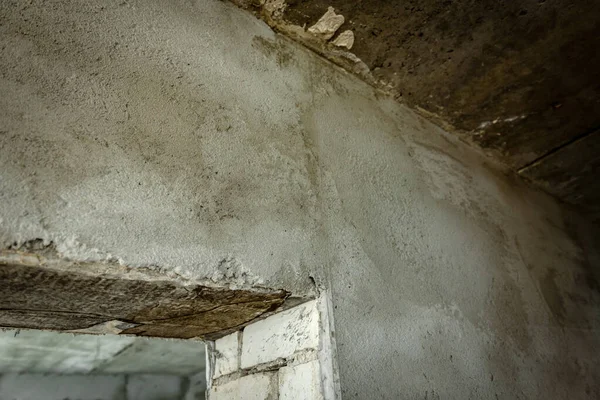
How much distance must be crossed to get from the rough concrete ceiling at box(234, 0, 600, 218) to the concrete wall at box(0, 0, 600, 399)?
107mm

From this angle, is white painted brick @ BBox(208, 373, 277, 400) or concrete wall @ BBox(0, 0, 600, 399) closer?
concrete wall @ BBox(0, 0, 600, 399)

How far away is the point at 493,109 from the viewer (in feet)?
6.02

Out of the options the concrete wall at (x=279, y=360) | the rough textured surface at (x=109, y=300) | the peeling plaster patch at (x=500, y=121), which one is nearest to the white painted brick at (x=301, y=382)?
the concrete wall at (x=279, y=360)

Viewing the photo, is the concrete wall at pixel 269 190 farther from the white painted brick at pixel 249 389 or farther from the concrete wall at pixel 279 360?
the white painted brick at pixel 249 389

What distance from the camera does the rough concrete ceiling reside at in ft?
4.59

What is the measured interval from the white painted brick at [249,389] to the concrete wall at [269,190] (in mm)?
240

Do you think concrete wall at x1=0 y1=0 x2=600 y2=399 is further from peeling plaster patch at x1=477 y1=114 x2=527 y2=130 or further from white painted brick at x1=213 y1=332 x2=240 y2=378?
white painted brick at x1=213 y1=332 x2=240 y2=378

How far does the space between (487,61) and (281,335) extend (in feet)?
4.19

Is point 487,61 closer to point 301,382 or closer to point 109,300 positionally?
point 301,382

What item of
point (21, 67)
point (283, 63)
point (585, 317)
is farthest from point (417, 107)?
point (21, 67)

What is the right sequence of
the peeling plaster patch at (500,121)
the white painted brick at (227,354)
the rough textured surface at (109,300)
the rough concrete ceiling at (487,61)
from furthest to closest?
the peeling plaster patch at (500,121) < the rough concrete ceiling at (487,61) < the white painted brick at (227,354) < the rough textured surface at (109,300)

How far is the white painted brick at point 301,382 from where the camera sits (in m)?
0.99

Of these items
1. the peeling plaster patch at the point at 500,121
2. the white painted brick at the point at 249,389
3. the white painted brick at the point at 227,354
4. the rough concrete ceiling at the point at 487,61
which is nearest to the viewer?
the white painted brick at the point at 249,389

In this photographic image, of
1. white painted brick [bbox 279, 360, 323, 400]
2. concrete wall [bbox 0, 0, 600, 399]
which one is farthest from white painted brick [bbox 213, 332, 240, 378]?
concrete wall [bbox 0, 0, 600, 399]
